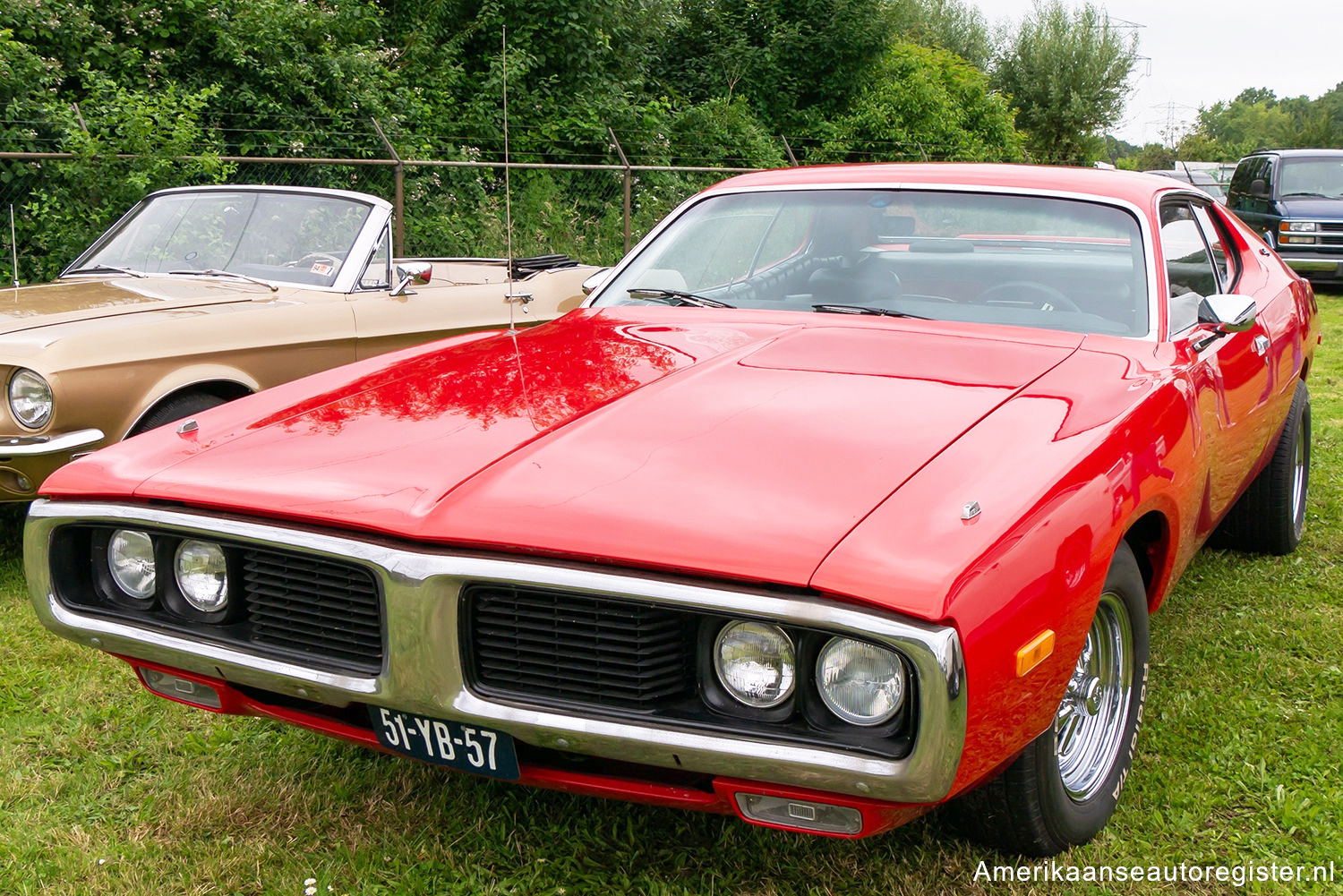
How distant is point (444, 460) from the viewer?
223 centimetres

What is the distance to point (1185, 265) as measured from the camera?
349 centimetres

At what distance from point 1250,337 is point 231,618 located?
3043 mm

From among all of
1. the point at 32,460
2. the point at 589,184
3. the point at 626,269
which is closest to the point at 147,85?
the point at 589,184

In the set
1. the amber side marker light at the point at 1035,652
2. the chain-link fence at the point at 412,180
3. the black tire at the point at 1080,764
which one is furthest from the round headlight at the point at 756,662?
the chain-link fence at the point at 412,180

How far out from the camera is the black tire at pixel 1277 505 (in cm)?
421

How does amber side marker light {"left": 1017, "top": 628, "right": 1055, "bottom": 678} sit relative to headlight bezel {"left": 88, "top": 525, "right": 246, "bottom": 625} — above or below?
above

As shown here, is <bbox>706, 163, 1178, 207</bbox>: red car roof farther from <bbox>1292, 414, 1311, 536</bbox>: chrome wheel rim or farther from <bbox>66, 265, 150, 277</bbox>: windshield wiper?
<bbox>66, 265, 150, 277</bbox>: windshield wiper

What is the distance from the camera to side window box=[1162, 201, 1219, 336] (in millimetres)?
3162

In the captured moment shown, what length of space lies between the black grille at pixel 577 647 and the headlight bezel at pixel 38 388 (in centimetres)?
276

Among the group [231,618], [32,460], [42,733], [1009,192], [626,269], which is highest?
[1009,192]

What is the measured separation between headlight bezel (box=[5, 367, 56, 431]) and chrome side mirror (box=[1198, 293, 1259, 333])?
3.75 meters

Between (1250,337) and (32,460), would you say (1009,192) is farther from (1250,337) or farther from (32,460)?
(32,460)

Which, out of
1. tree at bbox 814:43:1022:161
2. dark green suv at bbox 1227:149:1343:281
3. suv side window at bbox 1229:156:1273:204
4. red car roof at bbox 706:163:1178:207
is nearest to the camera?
red car roof at bbox 706:163:1178:207

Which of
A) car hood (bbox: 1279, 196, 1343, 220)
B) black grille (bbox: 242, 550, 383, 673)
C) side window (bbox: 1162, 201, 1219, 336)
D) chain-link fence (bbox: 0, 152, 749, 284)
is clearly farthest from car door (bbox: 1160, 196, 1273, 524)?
car hood (bbox: 1279, 196, 1343, 220)
